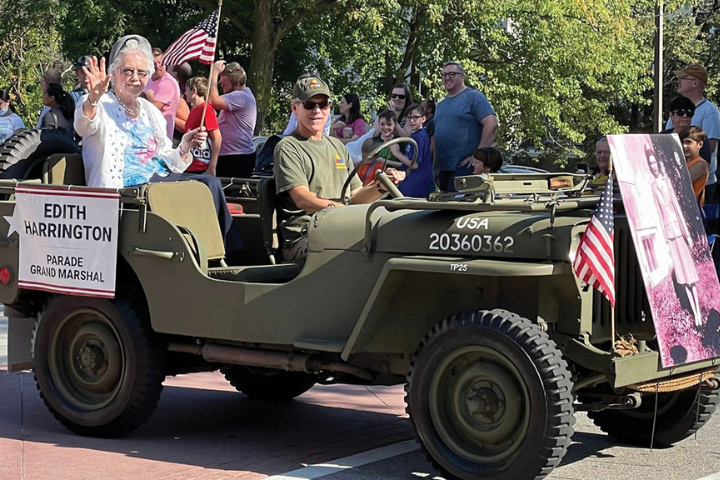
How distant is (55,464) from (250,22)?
20.6m

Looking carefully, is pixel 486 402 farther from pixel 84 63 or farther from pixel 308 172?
pixel 84 63

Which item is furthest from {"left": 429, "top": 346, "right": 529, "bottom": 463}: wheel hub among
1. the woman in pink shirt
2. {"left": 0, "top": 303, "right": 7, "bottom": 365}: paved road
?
the woman in pink shirt

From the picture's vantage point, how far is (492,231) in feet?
17.0

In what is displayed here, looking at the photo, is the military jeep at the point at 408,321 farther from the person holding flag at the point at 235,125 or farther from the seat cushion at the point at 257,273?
the person holding flag at the point at 235,125

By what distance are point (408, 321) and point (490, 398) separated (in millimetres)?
617

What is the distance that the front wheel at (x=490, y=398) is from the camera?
4.91 m

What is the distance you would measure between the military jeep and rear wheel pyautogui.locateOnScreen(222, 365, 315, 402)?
1.22 ft

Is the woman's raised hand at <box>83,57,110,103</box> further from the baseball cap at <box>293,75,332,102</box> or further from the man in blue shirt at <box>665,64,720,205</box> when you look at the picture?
the man in blue shirt at <box>665,64,720,205</box>

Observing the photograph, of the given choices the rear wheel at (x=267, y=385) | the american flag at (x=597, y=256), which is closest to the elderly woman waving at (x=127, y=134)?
the rear wheel at (x=267, y=385)

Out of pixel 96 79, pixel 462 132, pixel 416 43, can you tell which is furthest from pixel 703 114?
pixel 416 43

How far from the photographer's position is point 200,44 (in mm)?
7719

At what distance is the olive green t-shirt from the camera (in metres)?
6.37

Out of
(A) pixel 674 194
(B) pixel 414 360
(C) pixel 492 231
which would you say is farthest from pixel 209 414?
(A) pixel 674 194

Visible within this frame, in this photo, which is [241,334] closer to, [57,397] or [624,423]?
[57,397]
